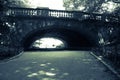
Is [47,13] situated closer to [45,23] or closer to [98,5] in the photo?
[45,23]

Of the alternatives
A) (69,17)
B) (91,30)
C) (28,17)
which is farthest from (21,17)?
(91,30)

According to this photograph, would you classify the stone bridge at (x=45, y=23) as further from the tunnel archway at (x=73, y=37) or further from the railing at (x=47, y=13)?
the tunnel archway at (x=73, y=37)

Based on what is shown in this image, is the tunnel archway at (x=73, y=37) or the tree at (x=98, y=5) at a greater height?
the tree at (x=98, y=5)

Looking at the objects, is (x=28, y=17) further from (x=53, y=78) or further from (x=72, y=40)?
(x=53, y=78)

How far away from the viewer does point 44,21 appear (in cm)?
2403

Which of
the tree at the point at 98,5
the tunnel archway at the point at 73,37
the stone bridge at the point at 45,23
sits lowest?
the tunnel archway at the point at 73,37

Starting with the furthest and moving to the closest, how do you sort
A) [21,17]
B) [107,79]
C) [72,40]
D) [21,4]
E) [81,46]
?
[21,4] → [72,40] → [81,46] → [21,17] → [107,79]

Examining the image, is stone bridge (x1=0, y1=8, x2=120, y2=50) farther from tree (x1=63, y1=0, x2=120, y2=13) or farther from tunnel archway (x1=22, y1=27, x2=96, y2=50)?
tree (x1=63, y1=0, x2=120, y2=13)

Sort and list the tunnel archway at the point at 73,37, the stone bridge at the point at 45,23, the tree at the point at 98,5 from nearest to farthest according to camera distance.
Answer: the stone bridge at the point at 45,23, the tunnel archway at the point at 73,37, the tree at the point at 98,5

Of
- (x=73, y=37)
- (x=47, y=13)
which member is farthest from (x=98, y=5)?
(x=47, y=13)

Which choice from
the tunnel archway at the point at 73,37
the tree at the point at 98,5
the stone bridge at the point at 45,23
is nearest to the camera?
the stone bridge at the point at 45,23

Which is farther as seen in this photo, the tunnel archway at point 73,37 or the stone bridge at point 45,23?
the tunnel archway at point 73,37

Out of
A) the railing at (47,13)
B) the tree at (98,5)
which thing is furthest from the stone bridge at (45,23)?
the tree at (98,5)

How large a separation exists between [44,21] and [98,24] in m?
6.26
